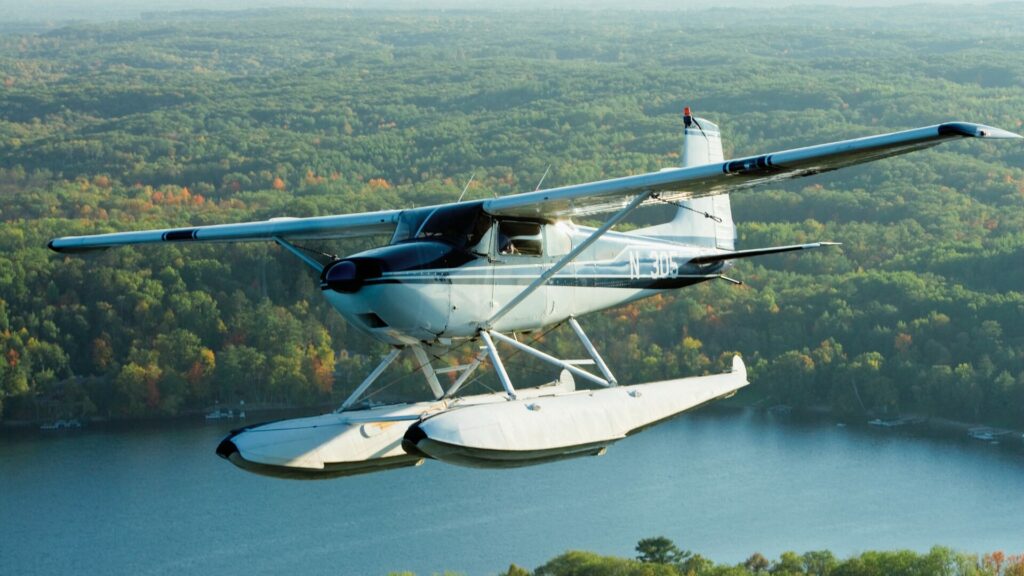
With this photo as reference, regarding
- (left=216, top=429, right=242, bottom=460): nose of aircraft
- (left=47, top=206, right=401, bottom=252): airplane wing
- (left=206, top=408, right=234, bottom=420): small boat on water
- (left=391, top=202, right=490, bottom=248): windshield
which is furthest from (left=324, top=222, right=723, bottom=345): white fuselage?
(left=206, top=408, right=234, bottom=420): small boat on water

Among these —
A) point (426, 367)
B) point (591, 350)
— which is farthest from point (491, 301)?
point (591, 350)

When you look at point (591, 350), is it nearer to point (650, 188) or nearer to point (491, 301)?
point (491, 301)

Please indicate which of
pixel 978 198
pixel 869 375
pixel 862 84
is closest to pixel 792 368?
pixel 869 375

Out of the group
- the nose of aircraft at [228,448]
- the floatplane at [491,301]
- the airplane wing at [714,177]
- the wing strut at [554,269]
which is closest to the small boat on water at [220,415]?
the floatplane at [491,301]

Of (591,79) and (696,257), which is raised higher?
(696,257)

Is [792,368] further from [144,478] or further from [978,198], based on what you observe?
[978,198]

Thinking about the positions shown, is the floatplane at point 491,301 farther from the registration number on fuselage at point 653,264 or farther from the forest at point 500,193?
the forest at point 500,193
